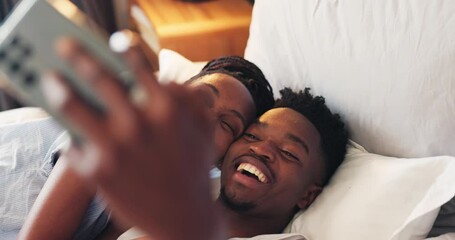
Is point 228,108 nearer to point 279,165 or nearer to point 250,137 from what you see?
point 250,137

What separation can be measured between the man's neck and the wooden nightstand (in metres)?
0.84

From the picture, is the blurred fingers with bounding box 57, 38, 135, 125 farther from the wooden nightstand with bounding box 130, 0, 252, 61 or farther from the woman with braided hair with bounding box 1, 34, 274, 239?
the wooden nightstand with bounding box 130, 0, 252, 61

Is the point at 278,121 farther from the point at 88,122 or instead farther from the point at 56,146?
the point at 88,122

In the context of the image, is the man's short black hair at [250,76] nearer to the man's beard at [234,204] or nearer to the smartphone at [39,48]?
the man's beard at [234,204]

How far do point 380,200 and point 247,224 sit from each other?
0.28 meters

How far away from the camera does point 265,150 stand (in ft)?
3.71

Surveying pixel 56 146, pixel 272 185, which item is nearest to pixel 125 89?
pixel 272 185

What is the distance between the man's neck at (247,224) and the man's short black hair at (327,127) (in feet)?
0.54

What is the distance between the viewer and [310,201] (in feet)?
3.92

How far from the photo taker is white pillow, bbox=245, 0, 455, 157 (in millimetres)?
1019

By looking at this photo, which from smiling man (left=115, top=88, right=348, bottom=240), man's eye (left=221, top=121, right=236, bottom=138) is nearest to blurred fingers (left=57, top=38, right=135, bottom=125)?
smiling man (left=115, top=88, right=348, bottom=240)

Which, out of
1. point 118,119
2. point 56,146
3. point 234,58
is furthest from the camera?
point 234,58

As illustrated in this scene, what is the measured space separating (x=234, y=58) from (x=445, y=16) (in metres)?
0.58

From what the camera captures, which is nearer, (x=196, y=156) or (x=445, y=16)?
(x=196, y=156)
